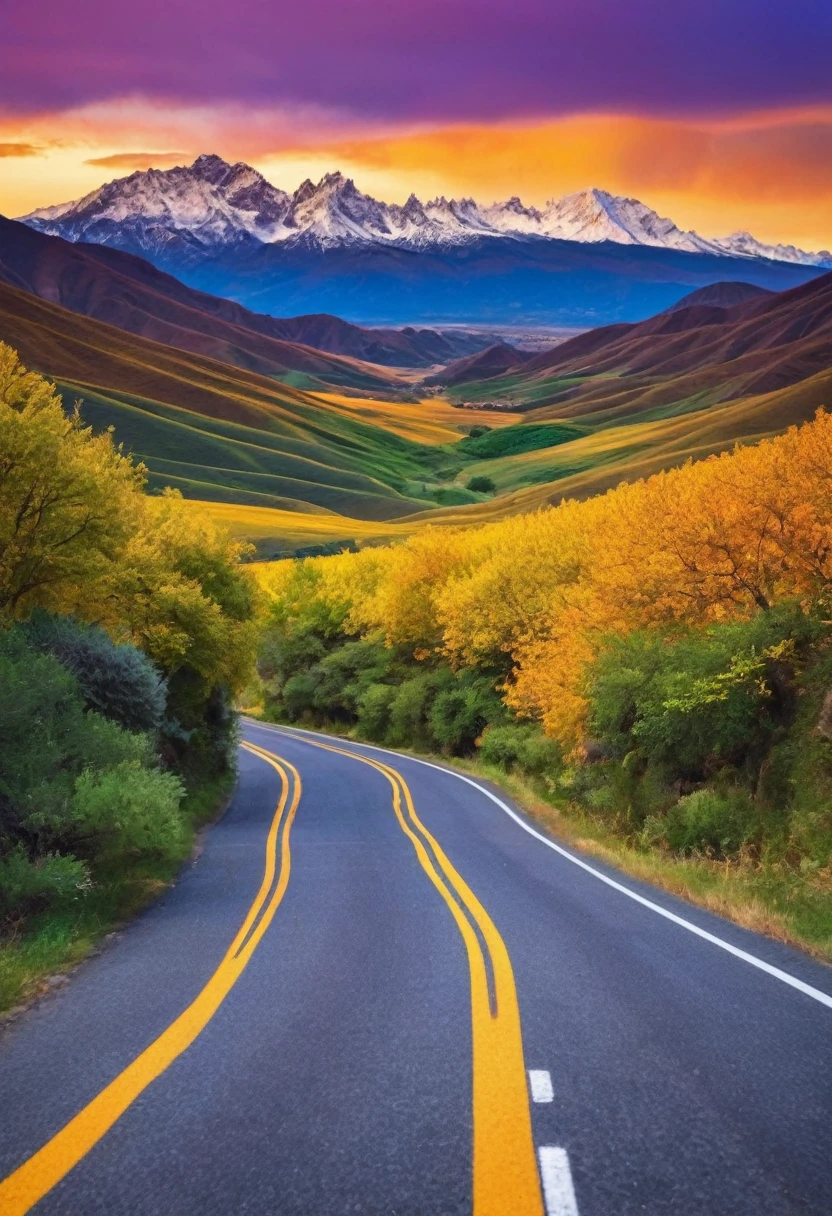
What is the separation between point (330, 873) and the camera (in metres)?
14.7

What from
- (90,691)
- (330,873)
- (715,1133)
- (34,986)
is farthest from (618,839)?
(715,1133)

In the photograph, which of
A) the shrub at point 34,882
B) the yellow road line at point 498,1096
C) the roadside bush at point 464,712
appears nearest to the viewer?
the yellow road line at point 498,1096

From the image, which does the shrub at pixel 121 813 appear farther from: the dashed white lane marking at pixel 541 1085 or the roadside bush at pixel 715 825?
the roadside bush at pixel 715 825

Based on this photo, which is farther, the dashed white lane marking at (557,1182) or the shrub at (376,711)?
the shrub at (376,711)

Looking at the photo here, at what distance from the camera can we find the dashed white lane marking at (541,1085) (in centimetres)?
552

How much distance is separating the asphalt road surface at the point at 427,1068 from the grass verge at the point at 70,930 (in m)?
0.27

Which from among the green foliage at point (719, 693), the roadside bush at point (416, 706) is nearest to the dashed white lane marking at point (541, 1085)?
the green foliage at point (719, 693)

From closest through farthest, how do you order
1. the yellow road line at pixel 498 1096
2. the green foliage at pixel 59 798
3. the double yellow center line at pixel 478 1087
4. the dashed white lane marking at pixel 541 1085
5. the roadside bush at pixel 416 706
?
1. the yellow road line at pixel 498 1096
2. the double yellow center line at pixel 478 1087
3. the dashed white lane marking at pixel 541 1085
4. the green foliage at pixel 59 798
5. the roadside bush at pixel 416 706

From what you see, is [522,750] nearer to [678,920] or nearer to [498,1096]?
A: [678,920]

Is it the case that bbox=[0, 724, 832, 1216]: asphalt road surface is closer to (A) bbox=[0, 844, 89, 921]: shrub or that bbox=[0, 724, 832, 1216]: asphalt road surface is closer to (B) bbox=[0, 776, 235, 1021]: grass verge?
(B) bbox=[0, 776, 235, 1021]: grass verge

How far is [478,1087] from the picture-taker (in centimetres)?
569

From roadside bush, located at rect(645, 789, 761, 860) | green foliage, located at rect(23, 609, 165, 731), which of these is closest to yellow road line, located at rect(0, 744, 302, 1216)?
green foliage, located at rect(23, 609, 165, 731)

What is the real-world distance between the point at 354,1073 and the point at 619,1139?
1.70m

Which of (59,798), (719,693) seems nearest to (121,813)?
(59,798)
